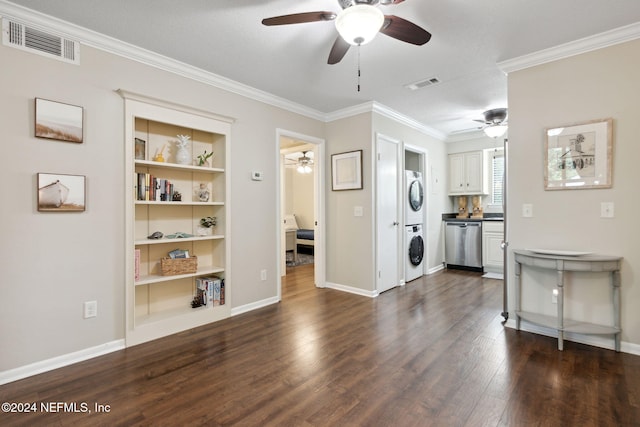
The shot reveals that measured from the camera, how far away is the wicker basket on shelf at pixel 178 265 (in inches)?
111

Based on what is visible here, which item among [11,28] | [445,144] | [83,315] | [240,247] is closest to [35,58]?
[11,28]

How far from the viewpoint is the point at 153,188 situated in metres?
2.79

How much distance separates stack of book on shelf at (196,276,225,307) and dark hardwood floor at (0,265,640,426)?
0.82 ft

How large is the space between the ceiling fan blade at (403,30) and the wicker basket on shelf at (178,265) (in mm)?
2549

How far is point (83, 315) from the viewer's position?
93.1 inches

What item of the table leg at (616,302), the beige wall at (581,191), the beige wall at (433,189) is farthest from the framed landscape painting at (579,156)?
the beige wall at (433,189)

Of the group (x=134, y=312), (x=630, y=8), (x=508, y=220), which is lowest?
(x=134, y=312)

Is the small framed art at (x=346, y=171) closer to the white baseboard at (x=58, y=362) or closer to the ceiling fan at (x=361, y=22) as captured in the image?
the ceiling fan at (x=361, y=22)

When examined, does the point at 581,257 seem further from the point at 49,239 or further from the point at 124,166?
the point at 49,239

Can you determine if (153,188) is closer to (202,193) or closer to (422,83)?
(202,193)

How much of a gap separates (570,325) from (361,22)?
286cm

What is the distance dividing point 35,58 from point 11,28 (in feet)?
0.67

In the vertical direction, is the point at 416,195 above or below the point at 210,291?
above

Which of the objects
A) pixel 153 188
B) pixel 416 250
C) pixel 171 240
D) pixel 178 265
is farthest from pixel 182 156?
pixel 416 250
